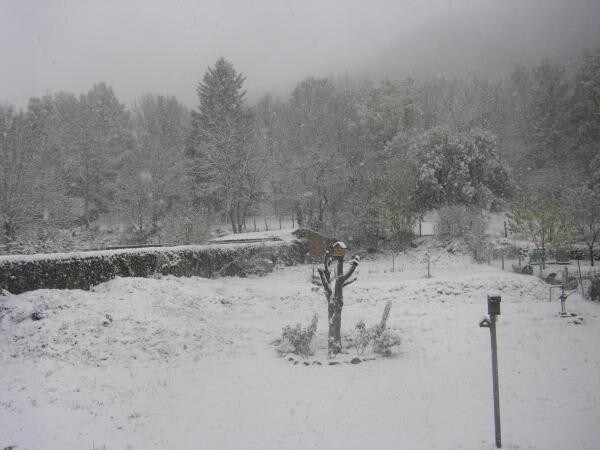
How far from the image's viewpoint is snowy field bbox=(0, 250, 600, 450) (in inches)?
247

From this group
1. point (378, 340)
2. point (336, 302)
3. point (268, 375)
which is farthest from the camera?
point (336, 302)

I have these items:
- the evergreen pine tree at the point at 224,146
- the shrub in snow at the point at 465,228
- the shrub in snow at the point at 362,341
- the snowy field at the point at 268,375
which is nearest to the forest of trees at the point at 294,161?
the evergreen pine tree at the point at 224,146

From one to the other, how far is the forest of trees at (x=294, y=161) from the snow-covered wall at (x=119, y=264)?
12.5ft

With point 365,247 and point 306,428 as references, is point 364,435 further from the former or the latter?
point 365,247

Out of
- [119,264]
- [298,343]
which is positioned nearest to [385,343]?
[298,343]

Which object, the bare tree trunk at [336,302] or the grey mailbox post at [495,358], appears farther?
the bare tree trunk at [336,302]

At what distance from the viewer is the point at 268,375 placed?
29.8 feet

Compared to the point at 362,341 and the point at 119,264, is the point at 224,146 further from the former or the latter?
the point at 362,341

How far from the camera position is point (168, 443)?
242 inches

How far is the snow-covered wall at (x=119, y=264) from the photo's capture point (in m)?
12.1

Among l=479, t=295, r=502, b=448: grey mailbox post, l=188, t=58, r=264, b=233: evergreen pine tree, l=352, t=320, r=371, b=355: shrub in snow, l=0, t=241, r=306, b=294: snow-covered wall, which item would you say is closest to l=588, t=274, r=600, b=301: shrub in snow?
l=352, t=320, r=371, b=355: shrub in snow

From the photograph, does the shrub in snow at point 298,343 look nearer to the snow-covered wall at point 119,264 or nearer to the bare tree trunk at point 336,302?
the bare tree trunk at point 336,302

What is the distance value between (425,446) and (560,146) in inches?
1830

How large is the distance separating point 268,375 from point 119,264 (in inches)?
330
